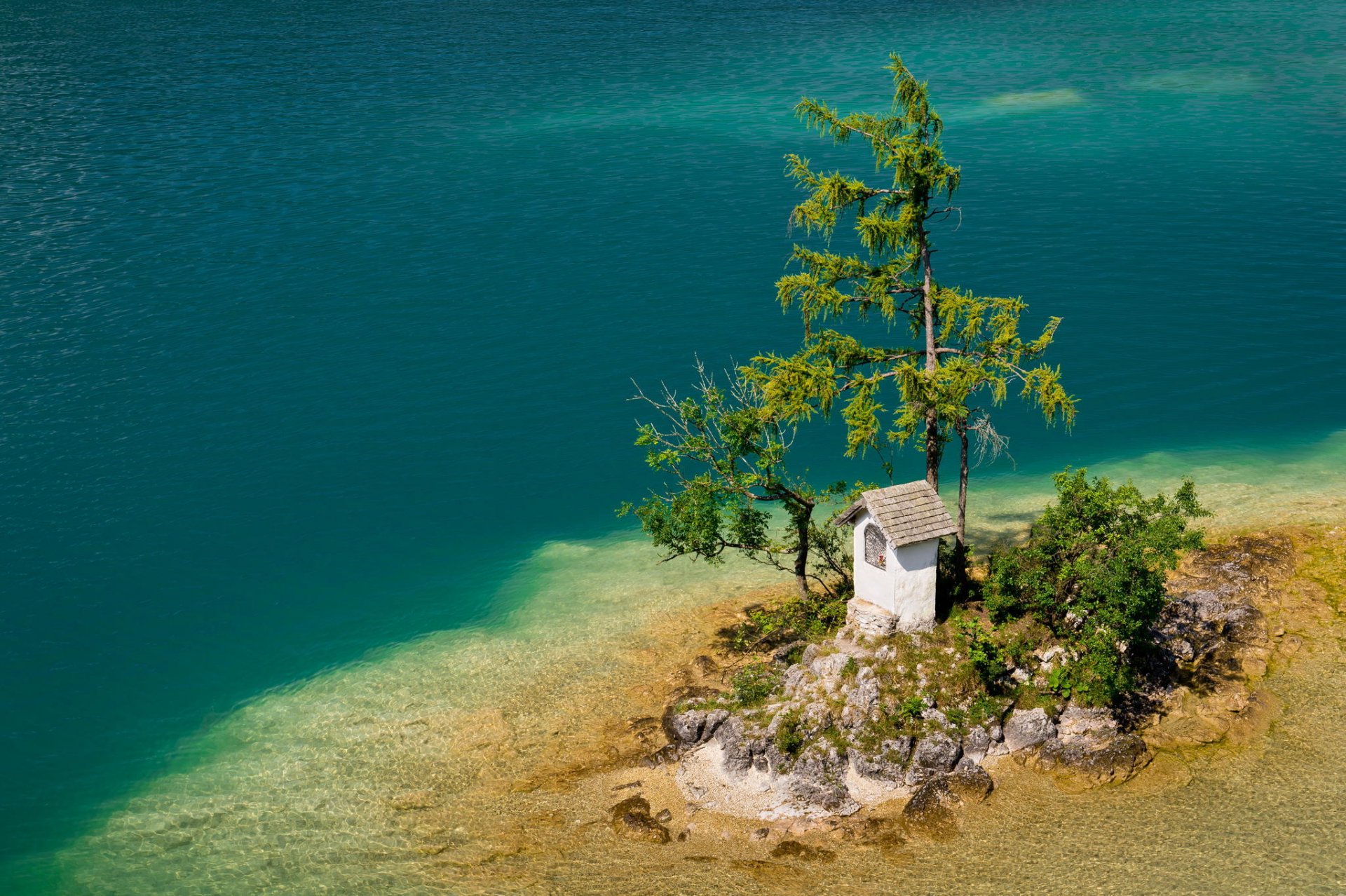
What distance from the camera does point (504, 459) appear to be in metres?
54.6

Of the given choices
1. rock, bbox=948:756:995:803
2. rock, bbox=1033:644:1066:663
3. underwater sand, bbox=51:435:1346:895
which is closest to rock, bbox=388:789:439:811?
underwater sand, bbox=51:435:1346:895

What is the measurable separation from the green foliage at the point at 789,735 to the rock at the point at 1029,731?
6.29 meters

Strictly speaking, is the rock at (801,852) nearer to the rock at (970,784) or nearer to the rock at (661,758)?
the rock at (970,784)

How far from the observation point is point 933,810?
3098 centimetres

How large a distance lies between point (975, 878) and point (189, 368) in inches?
1988

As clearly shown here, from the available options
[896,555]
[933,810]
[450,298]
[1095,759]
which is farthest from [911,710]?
[450,298]

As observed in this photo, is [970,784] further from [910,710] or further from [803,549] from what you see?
[803,549]

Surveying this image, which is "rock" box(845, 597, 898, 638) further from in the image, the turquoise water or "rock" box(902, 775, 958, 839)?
the turquoise water

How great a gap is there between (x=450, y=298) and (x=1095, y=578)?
47.0m

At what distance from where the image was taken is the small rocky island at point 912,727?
31.7 m

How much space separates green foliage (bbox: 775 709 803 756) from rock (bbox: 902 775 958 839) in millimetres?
3393

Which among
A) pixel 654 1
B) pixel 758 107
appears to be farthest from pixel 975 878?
pixel 654 1

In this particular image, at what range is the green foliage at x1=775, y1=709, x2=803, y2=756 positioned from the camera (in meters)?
32.3

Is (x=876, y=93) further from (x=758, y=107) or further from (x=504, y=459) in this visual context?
(x=504, y=459)
